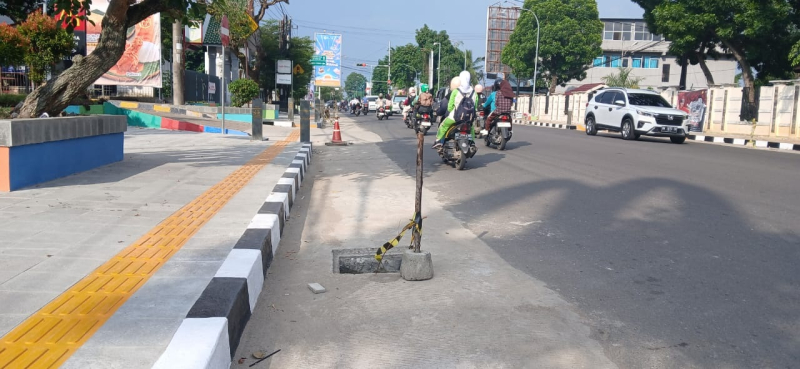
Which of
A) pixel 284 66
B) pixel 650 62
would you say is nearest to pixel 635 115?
pixel 284 66

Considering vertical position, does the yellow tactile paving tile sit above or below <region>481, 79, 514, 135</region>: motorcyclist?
below

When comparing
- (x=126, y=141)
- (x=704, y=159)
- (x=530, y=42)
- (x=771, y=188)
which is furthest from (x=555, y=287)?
(x=530, y=42)

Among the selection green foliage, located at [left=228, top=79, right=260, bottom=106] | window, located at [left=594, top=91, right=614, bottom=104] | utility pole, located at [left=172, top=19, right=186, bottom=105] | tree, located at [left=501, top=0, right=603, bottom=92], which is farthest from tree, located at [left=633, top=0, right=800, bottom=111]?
tree, located at [left=501, top=0, right=603, bottom=92]

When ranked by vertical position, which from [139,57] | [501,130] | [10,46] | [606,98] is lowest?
[501,130]

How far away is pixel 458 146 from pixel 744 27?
19517 millimetres

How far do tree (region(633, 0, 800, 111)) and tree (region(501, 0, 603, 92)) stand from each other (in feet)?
74.9

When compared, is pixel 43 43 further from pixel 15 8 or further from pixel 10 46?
pixel 15 8

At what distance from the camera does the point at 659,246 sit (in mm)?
5371

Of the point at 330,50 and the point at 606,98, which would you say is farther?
the point at 330,50

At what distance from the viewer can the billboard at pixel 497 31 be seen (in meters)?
87.4

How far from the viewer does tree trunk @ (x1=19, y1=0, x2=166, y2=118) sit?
7.60 metres

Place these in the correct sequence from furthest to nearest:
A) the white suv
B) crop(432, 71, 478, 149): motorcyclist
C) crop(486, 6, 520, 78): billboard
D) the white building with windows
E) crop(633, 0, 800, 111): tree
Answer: crop(486, 6, 520, 78): billboard < the white building with windows < crop(633, 0, 800, 111): tree < the white suv < crop(432, 71, 478, 149): motorcyclist

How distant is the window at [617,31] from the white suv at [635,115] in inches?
1859

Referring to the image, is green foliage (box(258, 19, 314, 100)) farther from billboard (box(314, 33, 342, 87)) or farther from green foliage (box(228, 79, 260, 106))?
green foliage (box(228, 79, 260, 106))
